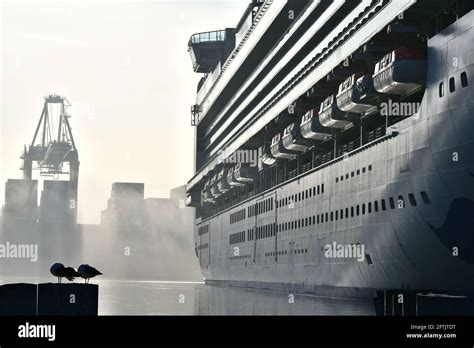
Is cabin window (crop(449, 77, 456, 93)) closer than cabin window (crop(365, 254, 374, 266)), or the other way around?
cabin window (crop(449, 77, 456, 93))

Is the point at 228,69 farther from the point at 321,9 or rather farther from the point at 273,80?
the point at 321,9

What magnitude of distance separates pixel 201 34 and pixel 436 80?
7600cm

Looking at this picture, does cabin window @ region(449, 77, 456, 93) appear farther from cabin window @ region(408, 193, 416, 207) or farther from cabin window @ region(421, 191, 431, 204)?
cabin window @ region(408, 193, 416, 207)

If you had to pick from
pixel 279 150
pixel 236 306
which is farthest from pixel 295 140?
pixel 236 306

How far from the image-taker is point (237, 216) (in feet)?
275

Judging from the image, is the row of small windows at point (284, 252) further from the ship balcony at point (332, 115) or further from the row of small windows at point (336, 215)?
the ship balcony at point (332, 115)

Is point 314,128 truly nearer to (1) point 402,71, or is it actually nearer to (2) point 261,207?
(1) point 402,71

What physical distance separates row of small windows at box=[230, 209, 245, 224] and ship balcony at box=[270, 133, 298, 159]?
18.2 metres

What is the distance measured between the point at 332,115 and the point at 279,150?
14392 mm

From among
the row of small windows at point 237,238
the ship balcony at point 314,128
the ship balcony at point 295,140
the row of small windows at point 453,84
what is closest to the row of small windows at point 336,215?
the row of small windows at point 237,238

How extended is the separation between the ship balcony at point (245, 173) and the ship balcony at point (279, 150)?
1099 cm

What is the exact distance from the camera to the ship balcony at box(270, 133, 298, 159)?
198ft

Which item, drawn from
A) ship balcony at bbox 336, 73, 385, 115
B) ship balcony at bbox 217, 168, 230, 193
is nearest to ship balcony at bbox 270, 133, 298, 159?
ship balcony at bbox 336, 73, 385, 115

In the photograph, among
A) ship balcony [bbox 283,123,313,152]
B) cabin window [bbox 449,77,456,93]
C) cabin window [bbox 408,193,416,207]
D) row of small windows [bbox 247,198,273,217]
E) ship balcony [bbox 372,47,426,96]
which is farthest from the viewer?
row of small windows [bbox 247,198,273,217]
